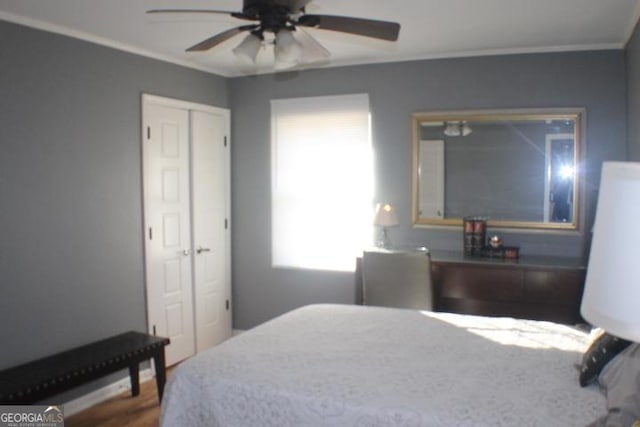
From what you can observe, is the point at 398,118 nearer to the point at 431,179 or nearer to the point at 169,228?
the point at 431,179

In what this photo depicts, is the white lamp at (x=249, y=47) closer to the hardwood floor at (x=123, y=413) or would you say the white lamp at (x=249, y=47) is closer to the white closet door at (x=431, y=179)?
the white closet door at (x=431, y=179)

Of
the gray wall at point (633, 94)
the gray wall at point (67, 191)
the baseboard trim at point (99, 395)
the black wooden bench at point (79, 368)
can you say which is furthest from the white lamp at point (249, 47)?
the baseboard trim at point (99, 395)

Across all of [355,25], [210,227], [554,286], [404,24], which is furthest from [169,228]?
[554,286]

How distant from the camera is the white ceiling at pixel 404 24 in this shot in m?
Result: 2.88

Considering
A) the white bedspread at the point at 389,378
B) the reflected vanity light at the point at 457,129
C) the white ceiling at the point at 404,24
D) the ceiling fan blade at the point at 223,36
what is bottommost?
the white bedspread at the point at 389,378

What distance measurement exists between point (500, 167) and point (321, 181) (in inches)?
55.8

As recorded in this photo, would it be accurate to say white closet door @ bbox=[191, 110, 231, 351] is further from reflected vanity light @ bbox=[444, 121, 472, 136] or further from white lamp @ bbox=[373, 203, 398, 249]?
reflected vanity light @ bbox=[444, 121, 472, 136]

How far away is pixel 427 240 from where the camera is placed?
13.7 feet

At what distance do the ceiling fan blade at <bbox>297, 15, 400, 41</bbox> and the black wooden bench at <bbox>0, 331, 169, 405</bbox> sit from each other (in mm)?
2256

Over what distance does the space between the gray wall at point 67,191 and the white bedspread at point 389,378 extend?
147 cm

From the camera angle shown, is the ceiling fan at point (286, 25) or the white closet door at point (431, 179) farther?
the white closet door at point (431, 179)

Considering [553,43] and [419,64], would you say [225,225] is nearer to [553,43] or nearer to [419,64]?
[419,64]

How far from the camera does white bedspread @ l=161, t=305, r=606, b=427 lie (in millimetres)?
1746

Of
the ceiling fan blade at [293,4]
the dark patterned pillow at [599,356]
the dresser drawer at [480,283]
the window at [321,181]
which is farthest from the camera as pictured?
the window at [321,181]
